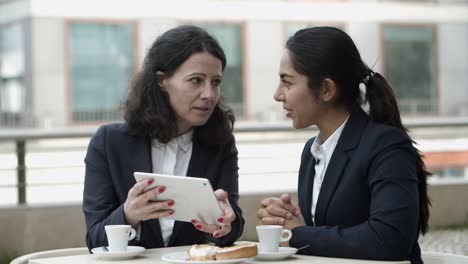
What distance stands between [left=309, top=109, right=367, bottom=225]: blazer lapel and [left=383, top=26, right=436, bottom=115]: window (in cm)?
1885

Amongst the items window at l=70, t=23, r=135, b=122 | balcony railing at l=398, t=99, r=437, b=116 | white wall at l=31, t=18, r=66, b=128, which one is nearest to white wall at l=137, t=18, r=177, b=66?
window at l=70, t=23, r=135, b=122

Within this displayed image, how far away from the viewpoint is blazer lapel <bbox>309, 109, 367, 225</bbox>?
2539 mm

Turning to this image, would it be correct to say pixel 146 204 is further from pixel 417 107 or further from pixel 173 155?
pixel 417 107

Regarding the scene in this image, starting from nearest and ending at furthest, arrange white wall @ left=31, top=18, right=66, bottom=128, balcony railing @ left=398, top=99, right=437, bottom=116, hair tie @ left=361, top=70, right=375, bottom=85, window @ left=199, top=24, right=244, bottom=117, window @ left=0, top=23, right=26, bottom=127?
hair tie @ left=361, top=70, right=375, bottom=85, white wall @ left=31, top=18, right=66, bottom=128, window @ left=0, top=23, right=26, bottom=127, window @ left=199, top=24, right=244, bottom=117, balcony railing @ left=398, top=99, right=437, bottom=116

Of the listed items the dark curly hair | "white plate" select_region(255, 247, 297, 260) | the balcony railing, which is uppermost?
the dark curly hair

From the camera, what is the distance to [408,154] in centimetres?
244

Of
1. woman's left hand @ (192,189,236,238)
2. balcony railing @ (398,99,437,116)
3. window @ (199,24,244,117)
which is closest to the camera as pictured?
woman's left hand @ (192,189,236,238)

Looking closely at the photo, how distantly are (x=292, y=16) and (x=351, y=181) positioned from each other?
1893 centimetres

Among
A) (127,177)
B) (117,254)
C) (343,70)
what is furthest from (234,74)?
(117,254)

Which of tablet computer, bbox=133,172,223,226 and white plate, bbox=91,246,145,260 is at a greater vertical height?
tablet computer, bbox=133,172,223,226

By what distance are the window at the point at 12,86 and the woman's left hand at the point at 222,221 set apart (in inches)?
681

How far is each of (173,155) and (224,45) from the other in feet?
51.8

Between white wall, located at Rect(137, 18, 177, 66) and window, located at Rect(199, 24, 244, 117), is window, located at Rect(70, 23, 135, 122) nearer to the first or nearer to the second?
white wall, located at Rect(137, 18, 177, 66)

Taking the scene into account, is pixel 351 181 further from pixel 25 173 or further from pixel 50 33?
pixel 50 33
